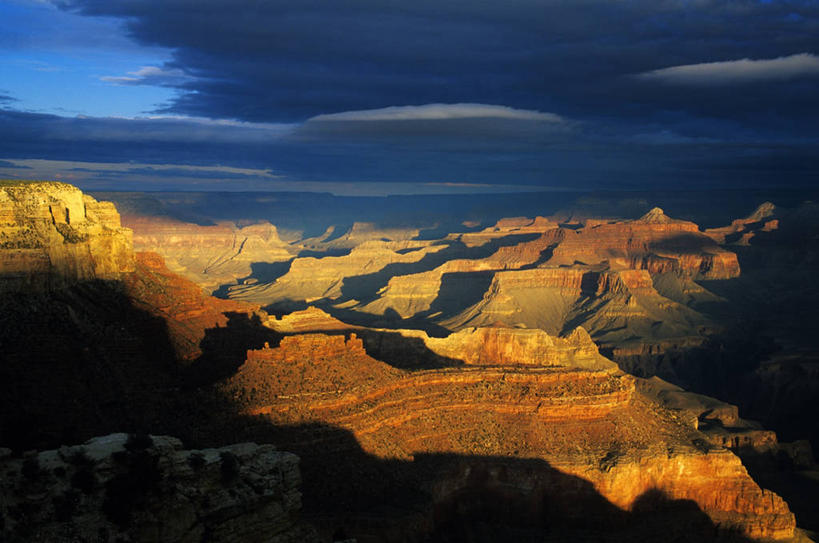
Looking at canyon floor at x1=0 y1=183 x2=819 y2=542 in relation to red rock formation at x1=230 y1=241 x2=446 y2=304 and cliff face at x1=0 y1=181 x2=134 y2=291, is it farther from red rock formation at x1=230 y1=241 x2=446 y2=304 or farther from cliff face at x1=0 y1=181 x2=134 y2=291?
red rock formation at x1=230 y1=241 x2=446 y2=304

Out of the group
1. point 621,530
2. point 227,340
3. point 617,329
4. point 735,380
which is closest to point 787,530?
point 621,530

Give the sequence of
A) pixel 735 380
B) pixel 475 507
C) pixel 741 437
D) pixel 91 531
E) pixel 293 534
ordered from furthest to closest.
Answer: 1. pixel 735 380
2. pixel 741 437
3. pixel 475 507
4. pixel 293 534
5. pixel 91 531

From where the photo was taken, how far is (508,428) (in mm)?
43938

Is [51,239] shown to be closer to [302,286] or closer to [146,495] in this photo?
[146,495]

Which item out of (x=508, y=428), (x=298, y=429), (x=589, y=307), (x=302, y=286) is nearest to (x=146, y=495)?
(x=298, y=429)

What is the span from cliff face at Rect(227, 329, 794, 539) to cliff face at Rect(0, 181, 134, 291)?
1302 centimetres

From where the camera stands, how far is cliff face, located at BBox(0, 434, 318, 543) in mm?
18203

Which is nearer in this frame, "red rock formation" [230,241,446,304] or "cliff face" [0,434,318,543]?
"cliff face" [0,434,318,543]

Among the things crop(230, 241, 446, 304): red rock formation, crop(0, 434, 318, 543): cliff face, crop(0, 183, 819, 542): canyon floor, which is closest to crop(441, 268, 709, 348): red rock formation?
crop(230, 241, 446, 304): red rock formation

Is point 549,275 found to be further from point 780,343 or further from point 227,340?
point 227,340

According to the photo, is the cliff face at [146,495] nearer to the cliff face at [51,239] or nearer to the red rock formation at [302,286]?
the cliff face at [51,239]

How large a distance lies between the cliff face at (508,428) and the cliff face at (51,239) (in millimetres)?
13024

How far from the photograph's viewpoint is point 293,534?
22562mm

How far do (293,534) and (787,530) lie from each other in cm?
3387
